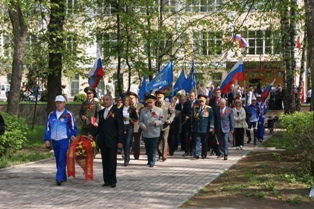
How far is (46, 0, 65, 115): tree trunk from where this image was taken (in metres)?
21.8

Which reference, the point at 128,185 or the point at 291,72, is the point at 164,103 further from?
the point at 291,72

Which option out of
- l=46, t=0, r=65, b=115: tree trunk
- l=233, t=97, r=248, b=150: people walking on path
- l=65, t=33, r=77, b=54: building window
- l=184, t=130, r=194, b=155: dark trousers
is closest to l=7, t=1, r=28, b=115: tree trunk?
l=46, t=0, r=65, b=115: tree trunk

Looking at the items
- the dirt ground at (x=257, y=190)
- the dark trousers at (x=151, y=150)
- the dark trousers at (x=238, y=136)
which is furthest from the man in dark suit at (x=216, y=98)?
the dirt ground at (x=257, y=190)

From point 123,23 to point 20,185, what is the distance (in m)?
13.0

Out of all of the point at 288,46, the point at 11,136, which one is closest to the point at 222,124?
the point at 11,136

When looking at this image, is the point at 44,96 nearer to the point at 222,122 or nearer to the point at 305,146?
the point at 222,122

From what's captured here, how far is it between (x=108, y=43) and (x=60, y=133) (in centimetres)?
1253

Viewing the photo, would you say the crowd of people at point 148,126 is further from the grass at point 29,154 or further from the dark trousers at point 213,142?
the grass at point 29,154

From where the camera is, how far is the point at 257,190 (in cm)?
1088

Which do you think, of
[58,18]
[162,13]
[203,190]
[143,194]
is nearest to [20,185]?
[143,194]

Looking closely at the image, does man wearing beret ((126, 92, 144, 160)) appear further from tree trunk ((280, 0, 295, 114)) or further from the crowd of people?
tree trunk ((280, 0, 295, 114))

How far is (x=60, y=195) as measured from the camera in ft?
35.1

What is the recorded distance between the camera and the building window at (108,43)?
24.2m

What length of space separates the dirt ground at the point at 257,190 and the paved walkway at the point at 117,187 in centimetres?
29
